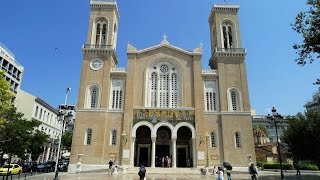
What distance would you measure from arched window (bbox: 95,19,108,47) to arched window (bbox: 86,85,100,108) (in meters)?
7.71

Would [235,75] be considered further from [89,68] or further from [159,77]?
[89,68]

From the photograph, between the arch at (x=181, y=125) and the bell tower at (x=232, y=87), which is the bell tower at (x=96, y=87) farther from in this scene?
the bell tower at (x=232, y=87)

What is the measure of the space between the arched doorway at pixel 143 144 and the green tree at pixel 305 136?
799 inches

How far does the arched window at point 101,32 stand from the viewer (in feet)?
139

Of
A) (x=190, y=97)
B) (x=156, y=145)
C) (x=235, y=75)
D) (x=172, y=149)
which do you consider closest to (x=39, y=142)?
(x=156, y=145)

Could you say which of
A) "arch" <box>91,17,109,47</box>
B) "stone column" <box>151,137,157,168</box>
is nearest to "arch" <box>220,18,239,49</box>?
"stone column" <box>151,137,157,168</box>

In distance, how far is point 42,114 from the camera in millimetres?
61844

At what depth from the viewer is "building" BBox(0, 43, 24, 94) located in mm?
52844

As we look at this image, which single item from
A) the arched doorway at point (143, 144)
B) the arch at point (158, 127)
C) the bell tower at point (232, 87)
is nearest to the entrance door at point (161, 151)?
the arched doorway at point (143, 144)

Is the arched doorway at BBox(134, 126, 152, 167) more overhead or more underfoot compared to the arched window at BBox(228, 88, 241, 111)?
more underfoot

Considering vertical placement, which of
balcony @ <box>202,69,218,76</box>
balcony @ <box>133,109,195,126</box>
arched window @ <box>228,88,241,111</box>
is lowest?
balcony @ <box>133,109,195,126</box>

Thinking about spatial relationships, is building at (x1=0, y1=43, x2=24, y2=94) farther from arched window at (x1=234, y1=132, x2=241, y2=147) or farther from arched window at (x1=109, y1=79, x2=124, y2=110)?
arched window at (x1=234, y1=132, x2=241, y2=147)

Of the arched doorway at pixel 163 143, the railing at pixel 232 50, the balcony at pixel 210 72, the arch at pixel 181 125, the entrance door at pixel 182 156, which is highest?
the railing at pixel 232 50

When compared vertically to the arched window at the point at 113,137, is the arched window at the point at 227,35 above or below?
above
